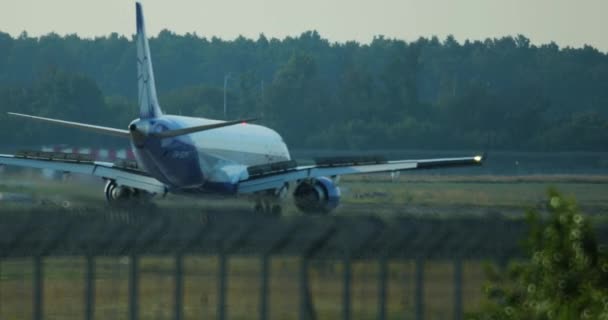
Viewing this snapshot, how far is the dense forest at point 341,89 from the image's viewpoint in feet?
401

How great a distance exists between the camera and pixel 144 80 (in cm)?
6000

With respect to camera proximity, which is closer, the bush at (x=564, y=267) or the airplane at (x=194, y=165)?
the bush at (x=564, y=267)

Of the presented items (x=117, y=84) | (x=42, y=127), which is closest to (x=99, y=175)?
(x=42, y=127)

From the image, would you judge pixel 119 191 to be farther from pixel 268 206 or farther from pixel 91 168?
pixel 268 206

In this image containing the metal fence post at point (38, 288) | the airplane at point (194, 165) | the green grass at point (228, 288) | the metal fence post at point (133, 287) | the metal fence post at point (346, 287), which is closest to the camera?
the metal fence post at point (38, 288)

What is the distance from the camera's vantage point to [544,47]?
182m

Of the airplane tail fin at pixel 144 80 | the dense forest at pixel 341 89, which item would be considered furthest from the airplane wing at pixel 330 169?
the dense forest at pixel 341 89

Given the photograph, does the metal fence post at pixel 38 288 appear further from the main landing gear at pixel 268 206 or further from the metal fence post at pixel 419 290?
the metal fence post at pixel 419 290

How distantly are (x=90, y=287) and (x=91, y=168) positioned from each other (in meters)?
39.3

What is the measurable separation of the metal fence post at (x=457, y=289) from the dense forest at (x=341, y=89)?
81.2 metres

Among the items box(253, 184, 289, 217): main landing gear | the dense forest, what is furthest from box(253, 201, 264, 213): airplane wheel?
the dense forest

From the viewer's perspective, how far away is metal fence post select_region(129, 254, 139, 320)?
Answer: 20578 millimetres

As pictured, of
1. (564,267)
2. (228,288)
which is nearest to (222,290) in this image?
(228,288)

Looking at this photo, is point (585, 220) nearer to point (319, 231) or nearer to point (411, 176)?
point (319, 231)
